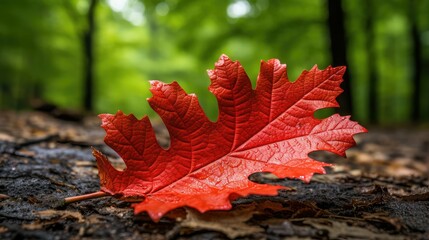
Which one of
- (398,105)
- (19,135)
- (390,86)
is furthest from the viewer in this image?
(398,105)

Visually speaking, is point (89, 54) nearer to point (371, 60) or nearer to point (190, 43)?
point (190, 43)

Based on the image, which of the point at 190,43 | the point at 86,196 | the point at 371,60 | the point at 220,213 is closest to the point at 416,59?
the point at 371,60

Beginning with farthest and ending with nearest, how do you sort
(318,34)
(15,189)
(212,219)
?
(318,34), (15,189), (212,219)

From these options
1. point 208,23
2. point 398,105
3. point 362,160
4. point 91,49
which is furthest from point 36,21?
point 398,105

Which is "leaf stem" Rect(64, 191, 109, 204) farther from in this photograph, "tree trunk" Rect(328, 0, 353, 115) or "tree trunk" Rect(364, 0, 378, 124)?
"tree trunk" Rect(364, 0, 378, 124)

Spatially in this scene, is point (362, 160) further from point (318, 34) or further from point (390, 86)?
point (390, 86)

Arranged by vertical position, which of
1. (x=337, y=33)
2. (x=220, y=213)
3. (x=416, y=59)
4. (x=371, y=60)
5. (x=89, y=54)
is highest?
(x=371, y=60)
